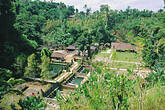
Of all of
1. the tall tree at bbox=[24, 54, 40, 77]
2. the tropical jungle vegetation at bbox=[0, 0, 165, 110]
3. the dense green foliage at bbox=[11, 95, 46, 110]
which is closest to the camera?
the dense green foliage at bbox=[11, 95, 46, 110]

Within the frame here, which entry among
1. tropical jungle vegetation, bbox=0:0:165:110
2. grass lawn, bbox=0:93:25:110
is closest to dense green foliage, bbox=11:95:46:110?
tropical jungle vegetation, bbox=0:0:165:110

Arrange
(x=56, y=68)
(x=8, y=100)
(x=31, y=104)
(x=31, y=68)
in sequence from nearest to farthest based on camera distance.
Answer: (x=31, y=104) < (x=8, y=100) < (x=31, y=68) < (x=56, y=68)

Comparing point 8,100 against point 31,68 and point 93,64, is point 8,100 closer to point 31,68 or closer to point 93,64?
point 93,64

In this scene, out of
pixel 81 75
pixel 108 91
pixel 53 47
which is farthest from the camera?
pixel 53 47

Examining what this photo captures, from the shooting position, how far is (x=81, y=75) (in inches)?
484

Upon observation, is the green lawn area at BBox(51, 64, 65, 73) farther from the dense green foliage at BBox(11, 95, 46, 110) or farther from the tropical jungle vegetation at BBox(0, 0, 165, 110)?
the dense green foliage at BBox(11, 95, 46, 110)

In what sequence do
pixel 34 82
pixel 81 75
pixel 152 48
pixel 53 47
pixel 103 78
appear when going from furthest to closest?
pixel 53 47 → pixel 81 75 → pixel 34 82 → pixel 152 48 → pixel 103 78

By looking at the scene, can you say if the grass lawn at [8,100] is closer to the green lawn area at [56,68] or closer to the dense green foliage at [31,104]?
the dense green foliage at [31,104]

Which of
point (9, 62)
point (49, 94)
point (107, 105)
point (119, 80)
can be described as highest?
point (119, 80)

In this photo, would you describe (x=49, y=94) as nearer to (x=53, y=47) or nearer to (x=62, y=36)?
(x=53, y=47)

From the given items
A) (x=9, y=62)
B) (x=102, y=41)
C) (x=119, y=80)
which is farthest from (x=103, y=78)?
(x=102, y=41)

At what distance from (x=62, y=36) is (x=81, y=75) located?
44.5 ft

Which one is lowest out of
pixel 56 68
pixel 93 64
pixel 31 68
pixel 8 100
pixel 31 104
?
pixel 56 68

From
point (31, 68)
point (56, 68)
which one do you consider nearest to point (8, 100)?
point (31, 68)
